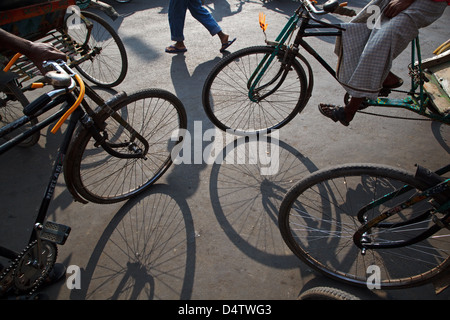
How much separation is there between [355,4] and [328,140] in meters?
4.31

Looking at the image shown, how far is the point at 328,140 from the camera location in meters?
3.25

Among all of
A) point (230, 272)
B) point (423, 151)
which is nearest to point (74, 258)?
point (230, 272)

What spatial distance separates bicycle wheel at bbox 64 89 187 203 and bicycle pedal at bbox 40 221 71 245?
30 cm

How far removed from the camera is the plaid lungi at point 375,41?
2.24 m

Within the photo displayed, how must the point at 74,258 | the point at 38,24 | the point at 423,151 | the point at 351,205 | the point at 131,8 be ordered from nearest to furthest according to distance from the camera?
the point at 74,258 < the point at 351,205 < the point at 38,24 < the point at 423,151 < the point at 131,8

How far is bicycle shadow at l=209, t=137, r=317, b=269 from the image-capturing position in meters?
2.37

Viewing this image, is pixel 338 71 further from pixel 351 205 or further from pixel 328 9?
pixel 351 205

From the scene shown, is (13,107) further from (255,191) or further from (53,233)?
(255,191)

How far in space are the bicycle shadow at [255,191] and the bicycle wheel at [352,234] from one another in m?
0.19

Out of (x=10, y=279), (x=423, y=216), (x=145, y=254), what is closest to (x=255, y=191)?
(x=145, y=254)

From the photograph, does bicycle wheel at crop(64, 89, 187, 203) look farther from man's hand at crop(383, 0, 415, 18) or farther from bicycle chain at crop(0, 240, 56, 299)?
man's hand at crop(383, 0, 415, 18)

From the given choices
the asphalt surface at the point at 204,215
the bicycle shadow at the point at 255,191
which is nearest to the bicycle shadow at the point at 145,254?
the asphalt surface at the point at 204,215

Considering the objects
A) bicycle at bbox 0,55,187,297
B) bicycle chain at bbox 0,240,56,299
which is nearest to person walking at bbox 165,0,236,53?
bicycle at bbox 0,55,187,297

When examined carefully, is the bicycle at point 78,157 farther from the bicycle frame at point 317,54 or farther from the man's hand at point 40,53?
the bicycle frame at point 317,54
